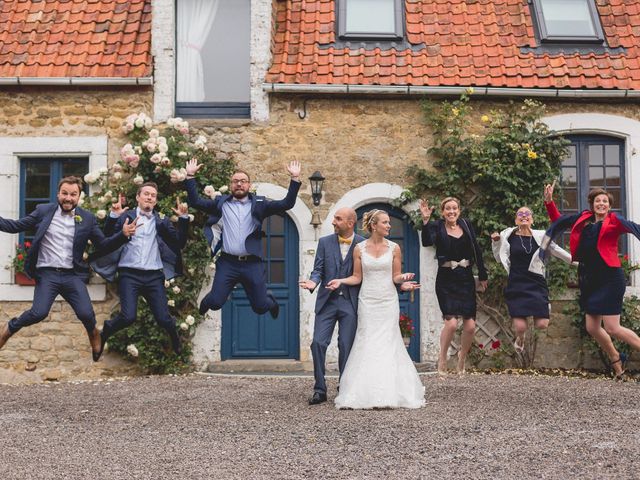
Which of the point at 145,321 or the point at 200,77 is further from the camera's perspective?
the point at 200,77

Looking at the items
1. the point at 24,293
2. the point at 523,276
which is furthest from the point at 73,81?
the point at 523,276

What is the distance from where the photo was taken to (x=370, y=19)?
11508 mm

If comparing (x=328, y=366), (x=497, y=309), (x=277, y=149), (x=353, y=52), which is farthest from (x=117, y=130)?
(x=497, y=309)

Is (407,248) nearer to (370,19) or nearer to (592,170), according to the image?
(592,170)

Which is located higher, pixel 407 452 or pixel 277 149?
pixel 277 149

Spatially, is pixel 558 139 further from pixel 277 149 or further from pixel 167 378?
pixel 167 378

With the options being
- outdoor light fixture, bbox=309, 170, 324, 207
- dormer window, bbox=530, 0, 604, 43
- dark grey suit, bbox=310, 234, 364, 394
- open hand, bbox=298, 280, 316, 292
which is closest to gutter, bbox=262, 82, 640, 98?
dormer window, bbox=530, 0, 604, 43

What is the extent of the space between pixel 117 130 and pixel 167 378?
338 cm

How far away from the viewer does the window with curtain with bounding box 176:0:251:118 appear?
441 inches

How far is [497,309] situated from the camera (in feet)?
35.2

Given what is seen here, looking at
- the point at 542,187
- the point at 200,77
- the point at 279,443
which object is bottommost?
the point at 279,443

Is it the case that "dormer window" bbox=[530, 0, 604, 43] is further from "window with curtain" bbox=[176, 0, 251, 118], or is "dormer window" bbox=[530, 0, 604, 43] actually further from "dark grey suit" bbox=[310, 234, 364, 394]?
"dark grey suit" bbox=[310, 234, 364, 394]

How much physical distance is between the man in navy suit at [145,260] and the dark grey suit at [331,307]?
1.33 meters

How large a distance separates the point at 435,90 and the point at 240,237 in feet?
14.0
